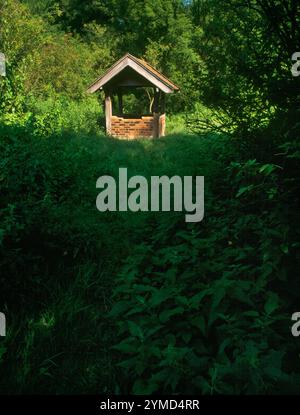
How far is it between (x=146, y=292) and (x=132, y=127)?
16.7 metres

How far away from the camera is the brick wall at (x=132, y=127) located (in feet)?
65.4

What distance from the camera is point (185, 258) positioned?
409cm

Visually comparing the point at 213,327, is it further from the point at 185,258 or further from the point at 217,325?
the point at 185,258

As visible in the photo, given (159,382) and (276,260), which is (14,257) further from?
(276,260)

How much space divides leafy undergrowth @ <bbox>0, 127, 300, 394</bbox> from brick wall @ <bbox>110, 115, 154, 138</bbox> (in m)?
13.4

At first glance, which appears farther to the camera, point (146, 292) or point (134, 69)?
point (134, 69)

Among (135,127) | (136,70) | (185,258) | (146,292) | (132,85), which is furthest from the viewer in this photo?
(132,85)

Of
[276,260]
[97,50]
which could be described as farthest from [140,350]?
[97,50]

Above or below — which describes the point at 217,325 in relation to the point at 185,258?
below

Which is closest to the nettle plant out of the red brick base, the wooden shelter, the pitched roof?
the pitched roof

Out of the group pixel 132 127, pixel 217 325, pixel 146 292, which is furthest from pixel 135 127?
pixel 217 325

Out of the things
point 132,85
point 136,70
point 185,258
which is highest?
point 132,85

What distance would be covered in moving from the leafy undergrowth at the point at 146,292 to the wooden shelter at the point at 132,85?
12981mm

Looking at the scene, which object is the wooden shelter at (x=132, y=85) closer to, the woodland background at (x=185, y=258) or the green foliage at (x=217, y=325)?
the woodland background at (x=185, y=258)
